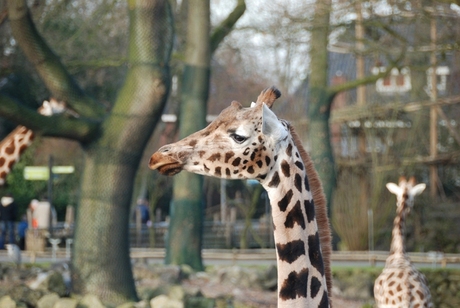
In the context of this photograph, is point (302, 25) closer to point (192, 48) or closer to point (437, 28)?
point (192, 48)

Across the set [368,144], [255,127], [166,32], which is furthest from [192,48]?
[255,127]

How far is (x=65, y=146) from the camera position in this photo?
3353cm

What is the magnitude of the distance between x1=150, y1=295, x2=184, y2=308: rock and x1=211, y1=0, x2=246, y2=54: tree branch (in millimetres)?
8297

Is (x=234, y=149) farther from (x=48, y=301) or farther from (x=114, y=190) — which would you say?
(x=114, y=190)

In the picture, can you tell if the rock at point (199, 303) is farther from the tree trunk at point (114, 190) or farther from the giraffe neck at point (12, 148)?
the giraffe neck at point (12, 148)

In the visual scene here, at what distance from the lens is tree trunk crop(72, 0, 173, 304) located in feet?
43.5

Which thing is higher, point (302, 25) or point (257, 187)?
point (302, 25)

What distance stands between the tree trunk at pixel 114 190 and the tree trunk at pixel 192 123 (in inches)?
176

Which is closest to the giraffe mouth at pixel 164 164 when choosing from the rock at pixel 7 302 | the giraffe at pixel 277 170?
the giraffe at pixel 277 170

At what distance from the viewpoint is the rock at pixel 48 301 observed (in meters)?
12.0

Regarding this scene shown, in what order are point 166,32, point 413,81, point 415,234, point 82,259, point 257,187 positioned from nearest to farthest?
point 82,259 → point 166,32 → point 415,234 → point 413,81 → point 257,187

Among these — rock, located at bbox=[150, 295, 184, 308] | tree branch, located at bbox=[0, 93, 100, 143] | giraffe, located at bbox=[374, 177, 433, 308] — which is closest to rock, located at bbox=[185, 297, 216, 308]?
rock, located at bbox=[150, 295, 184, 308]

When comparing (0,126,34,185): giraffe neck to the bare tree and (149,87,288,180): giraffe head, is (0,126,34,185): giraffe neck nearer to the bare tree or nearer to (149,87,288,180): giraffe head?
the bare tree

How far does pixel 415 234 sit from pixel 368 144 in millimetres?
2929
